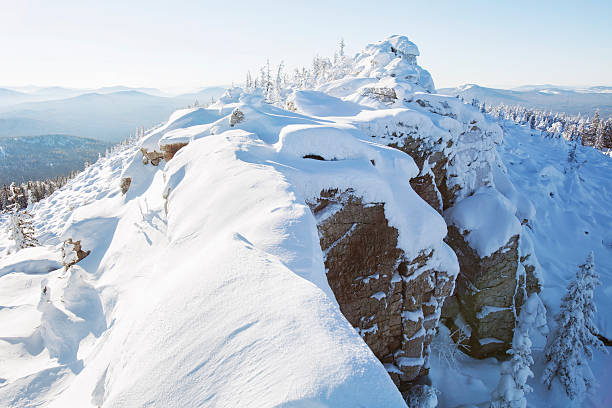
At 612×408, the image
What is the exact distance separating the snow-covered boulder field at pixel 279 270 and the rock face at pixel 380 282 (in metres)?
0.06

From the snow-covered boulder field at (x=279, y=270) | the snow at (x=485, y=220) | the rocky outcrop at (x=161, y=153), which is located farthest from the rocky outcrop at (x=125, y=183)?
the snow at (x=485, y=220)

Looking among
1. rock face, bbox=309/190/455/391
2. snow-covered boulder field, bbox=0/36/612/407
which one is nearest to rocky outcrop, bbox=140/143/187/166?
snow-covered boulder field, bbox=0/36/612/407

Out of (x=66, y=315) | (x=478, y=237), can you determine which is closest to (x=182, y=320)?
(x=66, y=315)

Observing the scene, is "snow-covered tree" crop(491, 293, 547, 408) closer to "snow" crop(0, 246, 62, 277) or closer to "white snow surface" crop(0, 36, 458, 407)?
"white snow surface" crop(0, 36, 458, 407)

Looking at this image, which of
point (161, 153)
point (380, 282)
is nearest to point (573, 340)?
point (380, 282)

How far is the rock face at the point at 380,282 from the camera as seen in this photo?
9.08 m

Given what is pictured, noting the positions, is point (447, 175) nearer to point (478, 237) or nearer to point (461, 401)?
point (478, 237)

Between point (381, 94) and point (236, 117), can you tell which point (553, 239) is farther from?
point (236, 117)

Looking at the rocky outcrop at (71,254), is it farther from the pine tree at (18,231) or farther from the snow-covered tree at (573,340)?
the snow-covered tree at (573,340)

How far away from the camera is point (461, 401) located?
554 inches

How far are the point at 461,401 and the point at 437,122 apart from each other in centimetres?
1620

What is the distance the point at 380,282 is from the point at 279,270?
285 inches

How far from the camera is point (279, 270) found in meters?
4.15

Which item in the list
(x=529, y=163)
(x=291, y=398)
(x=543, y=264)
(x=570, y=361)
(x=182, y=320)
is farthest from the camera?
(x=529, y=163)
